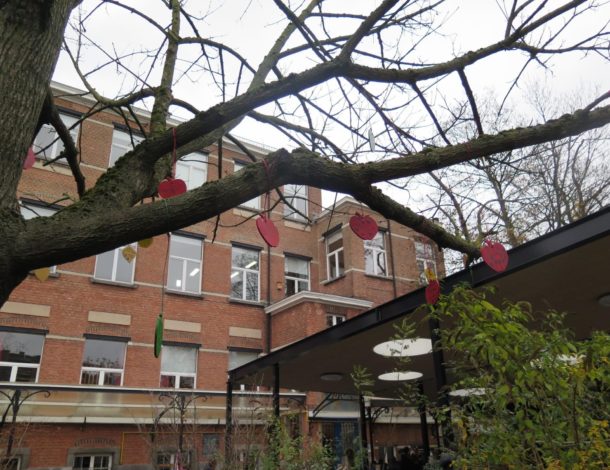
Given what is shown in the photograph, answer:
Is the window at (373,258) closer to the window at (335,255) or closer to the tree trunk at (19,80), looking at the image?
the window at (335,255)

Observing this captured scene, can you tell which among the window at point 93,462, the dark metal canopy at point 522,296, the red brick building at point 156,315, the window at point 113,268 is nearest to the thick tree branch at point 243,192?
the dark metal canopy at point 522,296

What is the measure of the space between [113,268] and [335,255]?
25.9 ft

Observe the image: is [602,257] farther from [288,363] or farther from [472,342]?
[288,363]

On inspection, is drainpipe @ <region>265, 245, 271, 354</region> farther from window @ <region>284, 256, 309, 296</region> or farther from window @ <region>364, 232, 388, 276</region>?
window @ <region>364, 232, 388, 276</region>

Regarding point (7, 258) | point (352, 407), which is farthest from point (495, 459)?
point (352, 407)

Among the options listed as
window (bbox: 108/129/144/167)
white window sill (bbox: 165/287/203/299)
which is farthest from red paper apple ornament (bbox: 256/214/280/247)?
window (bbox: 108/129/144/167)

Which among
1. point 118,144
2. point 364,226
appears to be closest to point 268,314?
point 118,144

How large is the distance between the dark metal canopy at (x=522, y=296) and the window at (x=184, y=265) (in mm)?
6737

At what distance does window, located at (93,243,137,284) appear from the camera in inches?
619

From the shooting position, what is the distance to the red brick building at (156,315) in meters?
13.1

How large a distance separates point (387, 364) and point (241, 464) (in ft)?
12.4

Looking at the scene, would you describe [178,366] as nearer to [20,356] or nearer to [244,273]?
[244,273]

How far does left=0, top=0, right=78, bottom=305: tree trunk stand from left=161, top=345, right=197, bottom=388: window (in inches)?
549

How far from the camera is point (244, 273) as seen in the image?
18.5m
